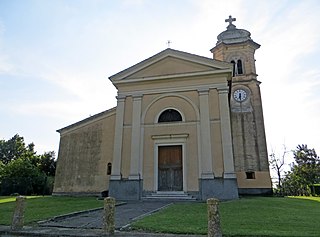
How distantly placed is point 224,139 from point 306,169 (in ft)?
93.0

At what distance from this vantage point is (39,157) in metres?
30.9

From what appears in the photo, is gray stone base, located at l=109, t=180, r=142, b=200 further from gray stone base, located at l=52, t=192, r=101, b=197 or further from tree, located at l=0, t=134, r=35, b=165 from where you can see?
tree, located at l=0, t=134, r=35, b=165

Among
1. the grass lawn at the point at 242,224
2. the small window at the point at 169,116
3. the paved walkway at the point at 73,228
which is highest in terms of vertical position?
the small window at the point at 169,116

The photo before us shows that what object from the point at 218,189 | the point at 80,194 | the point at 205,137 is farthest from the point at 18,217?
the point at 80,194

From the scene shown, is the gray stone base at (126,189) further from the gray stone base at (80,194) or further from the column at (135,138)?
the gray stone base at (80,194)

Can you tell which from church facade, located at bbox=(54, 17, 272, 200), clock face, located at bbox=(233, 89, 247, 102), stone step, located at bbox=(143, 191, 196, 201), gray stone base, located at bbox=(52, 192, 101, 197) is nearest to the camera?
stone step, located at bbox=(143, 191, 196, 201)

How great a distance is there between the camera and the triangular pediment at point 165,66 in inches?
615

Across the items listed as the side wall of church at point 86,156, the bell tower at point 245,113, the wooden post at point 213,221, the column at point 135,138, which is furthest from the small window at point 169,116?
the wooden post at point 213,221

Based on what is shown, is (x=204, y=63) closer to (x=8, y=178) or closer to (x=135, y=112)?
(x=135, y=112)

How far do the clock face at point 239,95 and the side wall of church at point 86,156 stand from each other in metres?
11.0

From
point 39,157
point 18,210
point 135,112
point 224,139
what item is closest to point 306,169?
point 224,139

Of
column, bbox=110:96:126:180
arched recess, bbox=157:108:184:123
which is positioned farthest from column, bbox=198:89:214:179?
A: column, bbox=110:96:126:180

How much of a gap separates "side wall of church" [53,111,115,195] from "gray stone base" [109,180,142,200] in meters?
2.39

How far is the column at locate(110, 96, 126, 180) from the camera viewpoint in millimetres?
14438
